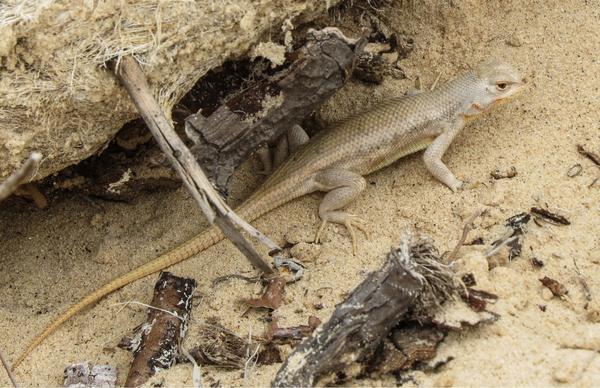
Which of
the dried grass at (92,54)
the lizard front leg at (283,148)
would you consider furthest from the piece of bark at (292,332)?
the lizard front leg at (283,148)

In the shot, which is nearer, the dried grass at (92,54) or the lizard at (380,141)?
the dried grass at (92,54)

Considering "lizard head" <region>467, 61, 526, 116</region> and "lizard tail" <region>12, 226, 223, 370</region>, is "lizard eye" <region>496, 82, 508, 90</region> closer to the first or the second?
"lizard head" <region>467, 61, 526, 116</region>

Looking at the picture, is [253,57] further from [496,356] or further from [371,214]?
[496,356]

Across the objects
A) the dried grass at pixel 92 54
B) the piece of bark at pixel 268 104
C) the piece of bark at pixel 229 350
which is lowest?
the piece of bark at pixel 229 350

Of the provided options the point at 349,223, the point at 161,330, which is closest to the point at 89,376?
the point at 161,330

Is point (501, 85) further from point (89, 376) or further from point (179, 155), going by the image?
point (89, 376)

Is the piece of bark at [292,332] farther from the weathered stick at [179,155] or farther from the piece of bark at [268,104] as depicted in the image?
the piece of bark at [268,104]
